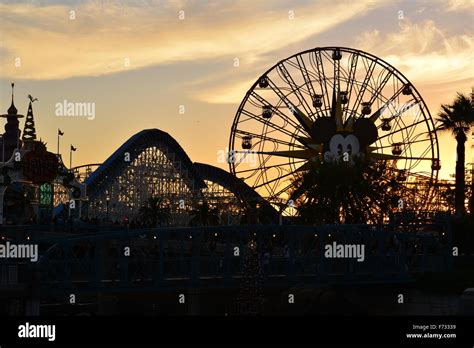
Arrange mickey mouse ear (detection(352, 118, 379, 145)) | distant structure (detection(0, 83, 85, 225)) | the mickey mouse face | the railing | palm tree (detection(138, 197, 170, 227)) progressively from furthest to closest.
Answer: palm tree (detection(138, 197, 170, 227)), distant structure (detection(0, 83, 85, 225)), mickey mouse ear (detection(352, 118, 379, 145)), the mickey mouse face, the railing

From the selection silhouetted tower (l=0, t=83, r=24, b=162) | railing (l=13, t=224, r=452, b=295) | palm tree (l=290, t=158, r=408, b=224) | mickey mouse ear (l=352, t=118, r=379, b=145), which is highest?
silhouetted tower (l=0, t=83, r=24, b=162)

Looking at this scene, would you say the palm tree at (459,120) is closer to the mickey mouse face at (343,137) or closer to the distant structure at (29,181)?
the mickey mouse face at (343,137)

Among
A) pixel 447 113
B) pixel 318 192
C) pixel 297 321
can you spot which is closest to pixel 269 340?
pixel 297 321

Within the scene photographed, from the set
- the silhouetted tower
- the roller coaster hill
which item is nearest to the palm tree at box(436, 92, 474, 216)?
the roller coaster hill

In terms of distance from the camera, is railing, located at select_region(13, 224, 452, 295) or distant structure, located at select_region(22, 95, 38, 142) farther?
distant structure, located at select_region(22, 95, 38, 142)

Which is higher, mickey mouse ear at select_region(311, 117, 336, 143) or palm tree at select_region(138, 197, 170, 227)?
mickey mouse ear at select_region(311, 117, 336, 143)

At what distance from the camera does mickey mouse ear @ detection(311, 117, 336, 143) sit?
80.8 meters

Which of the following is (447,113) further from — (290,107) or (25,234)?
(25,234)

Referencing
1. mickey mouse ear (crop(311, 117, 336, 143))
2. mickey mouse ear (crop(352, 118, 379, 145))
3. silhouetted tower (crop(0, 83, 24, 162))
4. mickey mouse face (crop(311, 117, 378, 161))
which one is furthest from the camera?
silhouetted tower (crop(0, 83, 24, 162))

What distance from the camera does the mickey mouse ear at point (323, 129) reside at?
80.8m

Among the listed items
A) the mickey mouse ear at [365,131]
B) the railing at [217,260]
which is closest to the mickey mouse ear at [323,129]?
the mickey mouse ear at [365,131]

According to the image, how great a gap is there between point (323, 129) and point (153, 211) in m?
61.7

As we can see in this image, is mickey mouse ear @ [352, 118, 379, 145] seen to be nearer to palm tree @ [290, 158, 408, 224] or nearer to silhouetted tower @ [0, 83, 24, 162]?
palm tree @ [290, 158, 408, 224]

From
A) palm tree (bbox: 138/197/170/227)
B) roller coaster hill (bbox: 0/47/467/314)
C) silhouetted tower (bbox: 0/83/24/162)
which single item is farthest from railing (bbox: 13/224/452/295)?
palm tree (bbox: 138/197/170/227)
